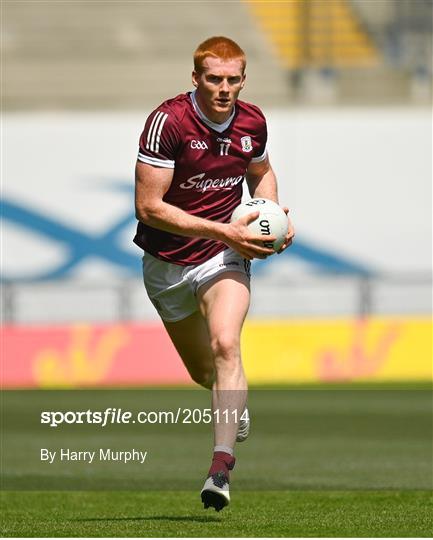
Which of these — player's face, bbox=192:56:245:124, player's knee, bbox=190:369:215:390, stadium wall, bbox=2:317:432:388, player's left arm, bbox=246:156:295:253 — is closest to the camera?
player's face, bbox=192:56:245:124

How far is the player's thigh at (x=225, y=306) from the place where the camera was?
7496mm

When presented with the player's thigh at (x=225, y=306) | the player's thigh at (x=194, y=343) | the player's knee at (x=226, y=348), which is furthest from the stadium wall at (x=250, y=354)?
the player's knee at (x=226, y=348)

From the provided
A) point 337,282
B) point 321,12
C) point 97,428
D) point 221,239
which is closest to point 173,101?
point 221,239

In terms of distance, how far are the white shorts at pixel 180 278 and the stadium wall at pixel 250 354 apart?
1108 cm

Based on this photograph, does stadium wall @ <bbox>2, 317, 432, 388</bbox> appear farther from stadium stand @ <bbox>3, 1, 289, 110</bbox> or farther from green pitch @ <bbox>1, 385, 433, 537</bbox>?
stadium stand @ <bbox>3, 1, 289, 110</bbox>

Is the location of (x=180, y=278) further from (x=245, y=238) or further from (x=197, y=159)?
(x=245, y=238)

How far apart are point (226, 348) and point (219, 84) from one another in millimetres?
1475

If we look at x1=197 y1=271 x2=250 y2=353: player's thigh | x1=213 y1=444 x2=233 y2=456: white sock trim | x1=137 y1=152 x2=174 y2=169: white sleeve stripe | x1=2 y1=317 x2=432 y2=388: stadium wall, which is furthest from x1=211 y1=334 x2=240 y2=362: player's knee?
x1=2 y1=317 x2=432 y2=388: stadium wall

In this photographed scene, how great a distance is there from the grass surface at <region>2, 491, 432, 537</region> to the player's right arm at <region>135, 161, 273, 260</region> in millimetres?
1492

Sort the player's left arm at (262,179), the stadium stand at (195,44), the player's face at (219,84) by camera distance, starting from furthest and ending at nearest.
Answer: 1. the stadium stand at (195,44)
2. the player's left arm at (262,179)
3. the player's face at (219,84)

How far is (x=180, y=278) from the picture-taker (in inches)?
323

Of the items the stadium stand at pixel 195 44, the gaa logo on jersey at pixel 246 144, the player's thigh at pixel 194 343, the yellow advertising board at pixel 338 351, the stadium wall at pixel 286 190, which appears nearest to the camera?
the gaa logo on jersey at pixel 246 144

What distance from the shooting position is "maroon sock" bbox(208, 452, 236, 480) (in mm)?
7122

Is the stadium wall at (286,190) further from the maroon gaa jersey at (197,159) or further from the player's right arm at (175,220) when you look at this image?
the player's right arm at (175,220)
